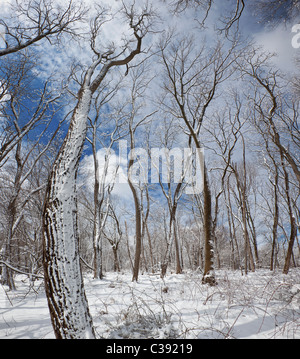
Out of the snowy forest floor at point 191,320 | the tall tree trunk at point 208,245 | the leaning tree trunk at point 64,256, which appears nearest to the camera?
the leaning tree trunk at point 64,256

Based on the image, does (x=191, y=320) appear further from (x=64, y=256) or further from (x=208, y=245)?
(x=208, y=245)

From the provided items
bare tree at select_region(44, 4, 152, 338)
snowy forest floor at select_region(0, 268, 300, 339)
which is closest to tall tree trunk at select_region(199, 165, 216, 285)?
snowy forest floor at select_region(0, 268, 300, 339)

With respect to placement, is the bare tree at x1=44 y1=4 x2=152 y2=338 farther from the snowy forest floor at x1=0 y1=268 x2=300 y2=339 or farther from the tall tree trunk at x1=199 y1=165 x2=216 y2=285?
the tall tree trunk at x1=199 y1=165 x2=216 y2=285

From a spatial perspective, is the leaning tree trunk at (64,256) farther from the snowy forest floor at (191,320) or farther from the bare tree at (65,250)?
the snowy forest floor at (191,320)

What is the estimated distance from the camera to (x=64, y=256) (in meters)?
2.07

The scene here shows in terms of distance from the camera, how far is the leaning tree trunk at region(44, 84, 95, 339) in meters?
1.93

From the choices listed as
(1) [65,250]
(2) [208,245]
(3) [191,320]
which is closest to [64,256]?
(1) [65,250]

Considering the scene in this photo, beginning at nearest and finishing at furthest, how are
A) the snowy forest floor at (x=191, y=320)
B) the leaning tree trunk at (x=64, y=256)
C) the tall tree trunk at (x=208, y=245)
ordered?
the leaning tree trunk at (x=64, y=256)
the snowy forest floor at (x=191, y=320)
the tall tree trunk at (x=208, y=245)

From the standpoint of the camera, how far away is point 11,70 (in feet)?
17.2

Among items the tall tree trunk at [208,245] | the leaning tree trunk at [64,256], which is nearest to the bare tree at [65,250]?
A: the leaning tree trunk at [64,256]

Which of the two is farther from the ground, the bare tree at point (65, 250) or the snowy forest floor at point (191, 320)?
the bare tree at point (65, 250)

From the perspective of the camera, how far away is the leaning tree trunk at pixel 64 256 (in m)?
1.93
